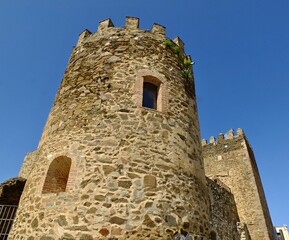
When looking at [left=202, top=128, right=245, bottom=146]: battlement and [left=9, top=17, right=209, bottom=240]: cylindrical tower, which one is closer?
[left=9, top=17, right=209, bottom=240]: cylindrical tower

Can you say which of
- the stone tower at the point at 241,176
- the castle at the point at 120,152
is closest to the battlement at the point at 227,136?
the stone tower at the point at 241,176

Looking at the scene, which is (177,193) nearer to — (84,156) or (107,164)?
(107,164)

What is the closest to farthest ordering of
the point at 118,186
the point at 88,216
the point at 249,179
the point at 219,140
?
1. the point at 88,216
2. the point at 118,186
3. the point at 249,179
4. the point at 219,140

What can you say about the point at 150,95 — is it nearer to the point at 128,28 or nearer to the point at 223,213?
the point at 128,28

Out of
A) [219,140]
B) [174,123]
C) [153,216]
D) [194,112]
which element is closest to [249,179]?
[219,140]

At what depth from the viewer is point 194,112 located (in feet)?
24.0

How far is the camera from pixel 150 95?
6.71 meters

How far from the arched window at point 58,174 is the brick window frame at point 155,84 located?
214cm

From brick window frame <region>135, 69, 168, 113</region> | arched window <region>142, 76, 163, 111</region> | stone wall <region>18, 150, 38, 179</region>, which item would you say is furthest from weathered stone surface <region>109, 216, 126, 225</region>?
stone wall <region>18, 150, 38, 179</region>

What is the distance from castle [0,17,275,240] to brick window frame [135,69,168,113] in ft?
0.09

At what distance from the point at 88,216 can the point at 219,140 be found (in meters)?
18.3

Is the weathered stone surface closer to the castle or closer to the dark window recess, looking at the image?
the castle

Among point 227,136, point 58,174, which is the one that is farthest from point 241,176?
point 58,174

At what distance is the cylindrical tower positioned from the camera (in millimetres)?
4664
